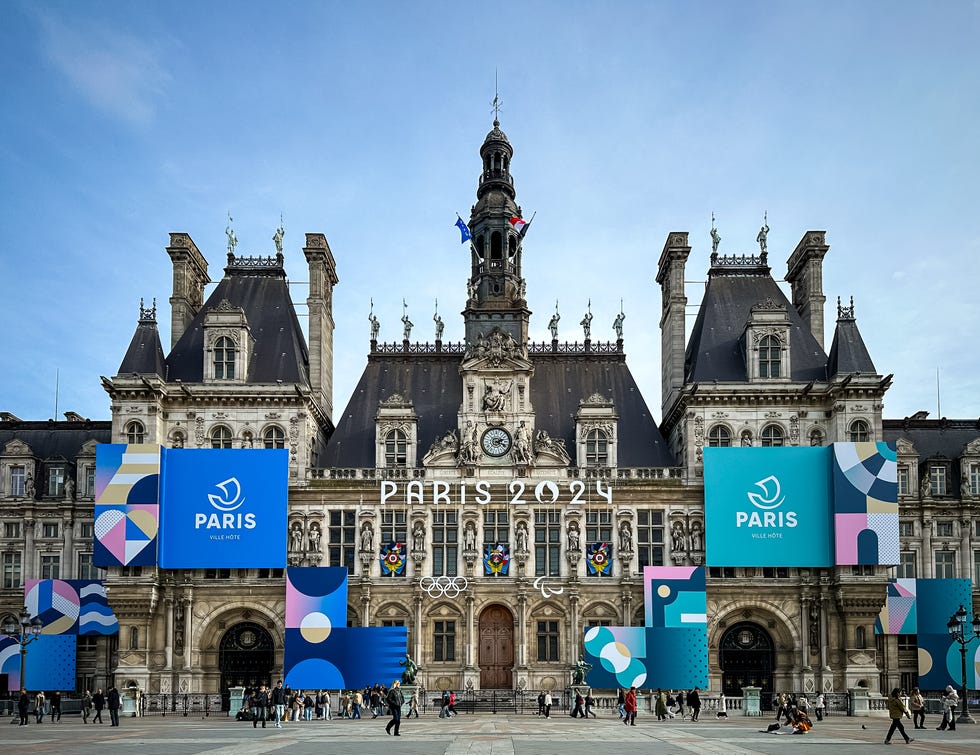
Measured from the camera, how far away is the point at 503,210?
70.6 metres

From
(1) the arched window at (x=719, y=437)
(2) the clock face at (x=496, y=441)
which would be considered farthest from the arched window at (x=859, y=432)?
(2) the clock face at (x=496, y=441)

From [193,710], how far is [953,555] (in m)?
43.7

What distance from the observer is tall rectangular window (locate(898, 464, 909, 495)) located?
68.8 meters

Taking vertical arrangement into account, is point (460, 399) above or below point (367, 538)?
above

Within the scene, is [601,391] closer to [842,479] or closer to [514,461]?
[514,461]

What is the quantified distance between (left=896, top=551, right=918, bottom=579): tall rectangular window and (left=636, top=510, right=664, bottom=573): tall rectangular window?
14991mm

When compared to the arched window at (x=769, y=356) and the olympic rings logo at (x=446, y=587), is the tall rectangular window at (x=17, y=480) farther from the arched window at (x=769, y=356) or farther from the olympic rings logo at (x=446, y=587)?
the arched window at (x=769, y=356)

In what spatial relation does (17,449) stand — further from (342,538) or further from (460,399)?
(460,399)

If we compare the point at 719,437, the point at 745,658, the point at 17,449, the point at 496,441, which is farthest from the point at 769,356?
the point at 17,449

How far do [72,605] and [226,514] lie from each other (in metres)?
10.9

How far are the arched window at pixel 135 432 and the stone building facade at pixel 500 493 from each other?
0.55 feet

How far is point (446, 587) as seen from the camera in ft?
206

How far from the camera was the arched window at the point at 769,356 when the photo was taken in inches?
2589

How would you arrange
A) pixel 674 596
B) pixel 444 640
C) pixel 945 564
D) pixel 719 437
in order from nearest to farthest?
pixel 674 596, pixel 444 640, pixel 719 437, pixel 945 564
